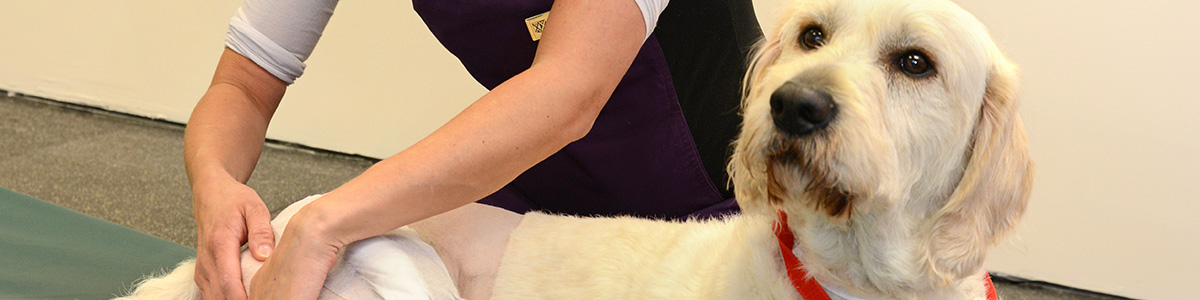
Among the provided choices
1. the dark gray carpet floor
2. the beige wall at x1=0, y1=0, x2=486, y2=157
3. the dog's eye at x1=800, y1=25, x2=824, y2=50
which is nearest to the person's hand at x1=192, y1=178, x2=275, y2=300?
the dog's eye at x1=800, y1=25, x2=824, y2=50

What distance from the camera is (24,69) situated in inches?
157

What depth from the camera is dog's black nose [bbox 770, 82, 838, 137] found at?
0.88 m

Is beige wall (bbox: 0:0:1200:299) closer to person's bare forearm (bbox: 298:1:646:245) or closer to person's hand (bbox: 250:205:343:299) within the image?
person's bare forearm (bbox: 298:1:646:245)

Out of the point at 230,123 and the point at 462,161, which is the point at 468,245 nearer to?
the point at 462,161

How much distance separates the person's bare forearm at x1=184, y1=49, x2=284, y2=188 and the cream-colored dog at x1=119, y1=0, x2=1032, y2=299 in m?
0.49

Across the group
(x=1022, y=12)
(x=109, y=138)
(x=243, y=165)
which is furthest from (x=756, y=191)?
(x=109, y=138)

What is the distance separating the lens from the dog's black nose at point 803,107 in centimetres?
88

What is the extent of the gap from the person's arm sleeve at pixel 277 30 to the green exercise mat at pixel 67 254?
442 millimetres

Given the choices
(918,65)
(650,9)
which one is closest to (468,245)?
(650,9)

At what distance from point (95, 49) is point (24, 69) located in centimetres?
49

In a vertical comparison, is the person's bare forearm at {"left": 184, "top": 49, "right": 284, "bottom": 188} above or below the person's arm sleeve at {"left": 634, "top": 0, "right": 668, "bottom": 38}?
below

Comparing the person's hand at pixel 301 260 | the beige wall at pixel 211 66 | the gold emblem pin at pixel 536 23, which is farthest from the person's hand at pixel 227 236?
the beige wall at pixel 211 66

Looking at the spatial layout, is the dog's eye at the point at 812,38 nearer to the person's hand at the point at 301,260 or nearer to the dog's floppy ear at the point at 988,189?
the dog's floppy ear at the point at 988,189

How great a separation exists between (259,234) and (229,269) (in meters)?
0.06
